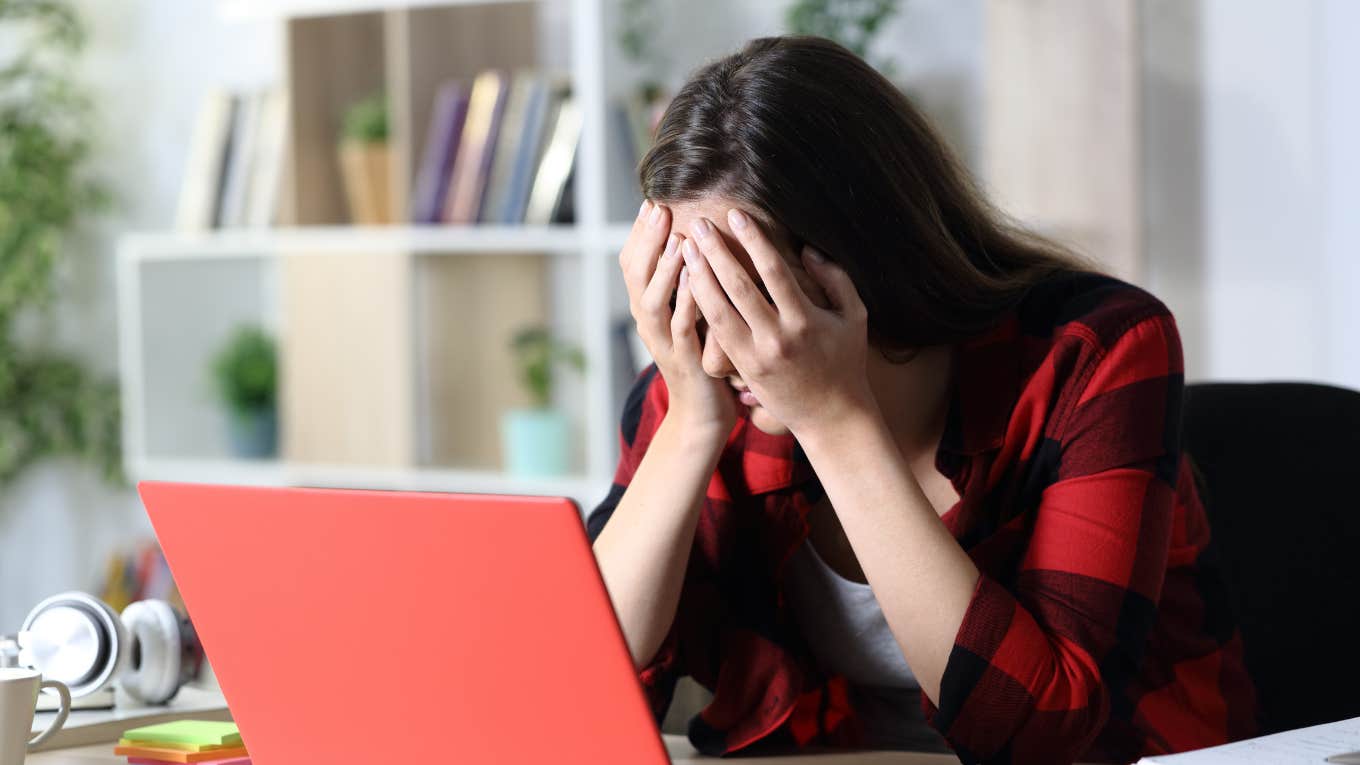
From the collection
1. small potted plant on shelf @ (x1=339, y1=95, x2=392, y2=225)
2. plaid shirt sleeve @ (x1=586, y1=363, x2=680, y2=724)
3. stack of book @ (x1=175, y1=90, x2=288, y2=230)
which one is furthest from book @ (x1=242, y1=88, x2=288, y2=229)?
plaid shirt sleeve @ (x1=586, y1=363, x2=680, y2=724)

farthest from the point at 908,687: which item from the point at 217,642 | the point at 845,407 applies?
the point at 217,642

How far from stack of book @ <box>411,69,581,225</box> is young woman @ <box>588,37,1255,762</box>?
4.91 feet

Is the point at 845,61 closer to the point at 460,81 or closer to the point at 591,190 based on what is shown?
the point at 591,190

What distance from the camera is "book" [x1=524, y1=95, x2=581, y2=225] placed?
2.71 m

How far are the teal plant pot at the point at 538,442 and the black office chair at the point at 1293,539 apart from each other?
1646 millimetres

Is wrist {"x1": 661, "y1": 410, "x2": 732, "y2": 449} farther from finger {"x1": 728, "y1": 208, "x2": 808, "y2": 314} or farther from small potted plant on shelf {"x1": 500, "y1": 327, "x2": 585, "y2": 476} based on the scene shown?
small potted plant on shelf {"x1": 500, "y1": 327, "x2": 585, "y2": 476}

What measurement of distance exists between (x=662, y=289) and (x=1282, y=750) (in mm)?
501

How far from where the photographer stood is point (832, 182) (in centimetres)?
105

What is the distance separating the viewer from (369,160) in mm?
2916

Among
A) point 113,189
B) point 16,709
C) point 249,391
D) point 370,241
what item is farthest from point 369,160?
point 16,709

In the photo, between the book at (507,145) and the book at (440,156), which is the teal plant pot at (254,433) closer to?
the book at (440,156)

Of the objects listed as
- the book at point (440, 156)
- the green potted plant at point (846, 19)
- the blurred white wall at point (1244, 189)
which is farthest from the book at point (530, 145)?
the blurred white wall at point (1244, 189)

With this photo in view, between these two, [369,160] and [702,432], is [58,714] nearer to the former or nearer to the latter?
[702,432]

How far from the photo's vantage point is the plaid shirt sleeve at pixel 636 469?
1.21 m
